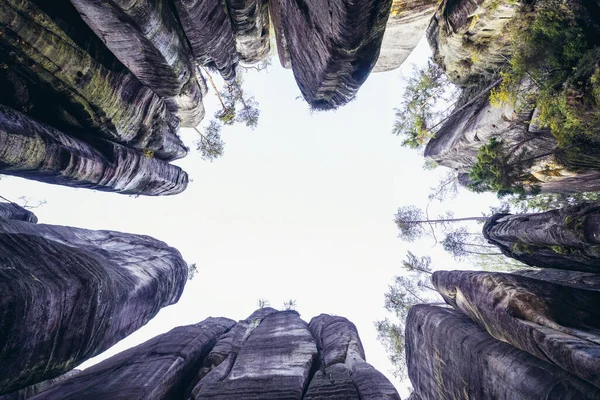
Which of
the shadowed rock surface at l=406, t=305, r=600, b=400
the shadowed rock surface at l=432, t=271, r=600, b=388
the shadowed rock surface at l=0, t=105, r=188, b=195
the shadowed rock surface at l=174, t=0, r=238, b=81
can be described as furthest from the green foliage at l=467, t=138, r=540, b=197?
the shadowed rock surface at l=0, t=105, r=188, b=195

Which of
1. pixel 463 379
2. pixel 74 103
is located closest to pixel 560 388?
pixel 463 379

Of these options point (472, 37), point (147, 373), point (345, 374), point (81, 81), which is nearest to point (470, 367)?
point (345, 374)

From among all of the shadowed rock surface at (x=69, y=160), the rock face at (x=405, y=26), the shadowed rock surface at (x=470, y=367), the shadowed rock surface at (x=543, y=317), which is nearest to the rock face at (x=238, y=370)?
the shadowed rock surface at (x=470, y=367)

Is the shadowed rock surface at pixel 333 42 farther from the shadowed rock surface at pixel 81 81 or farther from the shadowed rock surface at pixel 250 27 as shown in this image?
the shadowed rock surface at pixel 81 81

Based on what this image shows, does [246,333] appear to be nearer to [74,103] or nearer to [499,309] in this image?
[499,309]

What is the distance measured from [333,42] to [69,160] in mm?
11159

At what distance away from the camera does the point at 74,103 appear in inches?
473

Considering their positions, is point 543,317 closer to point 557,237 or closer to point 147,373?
point 557,237

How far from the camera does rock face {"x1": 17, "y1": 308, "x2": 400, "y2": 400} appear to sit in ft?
33.7

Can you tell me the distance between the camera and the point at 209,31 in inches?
521

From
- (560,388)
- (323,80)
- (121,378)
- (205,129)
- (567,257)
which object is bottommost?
(560,388)

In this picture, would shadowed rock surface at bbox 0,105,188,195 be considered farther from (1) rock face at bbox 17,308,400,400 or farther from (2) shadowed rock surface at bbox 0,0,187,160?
(1) rock face at bbox 17,308,400,400

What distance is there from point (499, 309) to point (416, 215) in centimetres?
1508

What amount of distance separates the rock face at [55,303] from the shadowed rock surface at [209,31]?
31.8 ft
